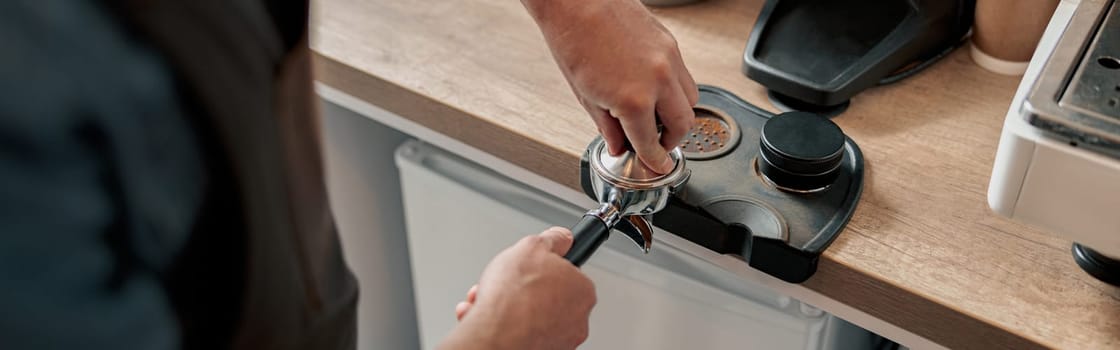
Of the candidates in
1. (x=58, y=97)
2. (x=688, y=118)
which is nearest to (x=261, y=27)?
(x=58, y=97)

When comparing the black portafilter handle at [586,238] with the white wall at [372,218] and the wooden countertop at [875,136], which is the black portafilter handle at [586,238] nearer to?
the wooden countertop at [875,136]

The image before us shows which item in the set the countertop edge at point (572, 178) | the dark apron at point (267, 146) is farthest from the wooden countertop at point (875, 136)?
the dark apron at point (267, 146)

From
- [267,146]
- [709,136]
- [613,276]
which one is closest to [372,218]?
[613,276]

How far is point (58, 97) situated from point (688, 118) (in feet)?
1.63

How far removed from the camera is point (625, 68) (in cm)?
70

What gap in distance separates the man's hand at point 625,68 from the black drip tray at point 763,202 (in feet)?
0.16

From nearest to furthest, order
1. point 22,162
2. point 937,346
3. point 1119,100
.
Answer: point 22,162 → point 1119,100 → point 937,346

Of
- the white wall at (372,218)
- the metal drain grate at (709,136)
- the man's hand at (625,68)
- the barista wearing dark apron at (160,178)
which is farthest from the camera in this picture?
the white wall at (372,218)

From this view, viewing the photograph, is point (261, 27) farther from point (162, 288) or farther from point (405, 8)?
point (405, 8)

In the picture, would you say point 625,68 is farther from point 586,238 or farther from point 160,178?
point 160,178

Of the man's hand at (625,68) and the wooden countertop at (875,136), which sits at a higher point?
the man's hand at (625,68)

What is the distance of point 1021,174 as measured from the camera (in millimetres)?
615

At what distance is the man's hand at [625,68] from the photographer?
692mm

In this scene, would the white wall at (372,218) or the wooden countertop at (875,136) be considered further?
the white wall at (372,218)
